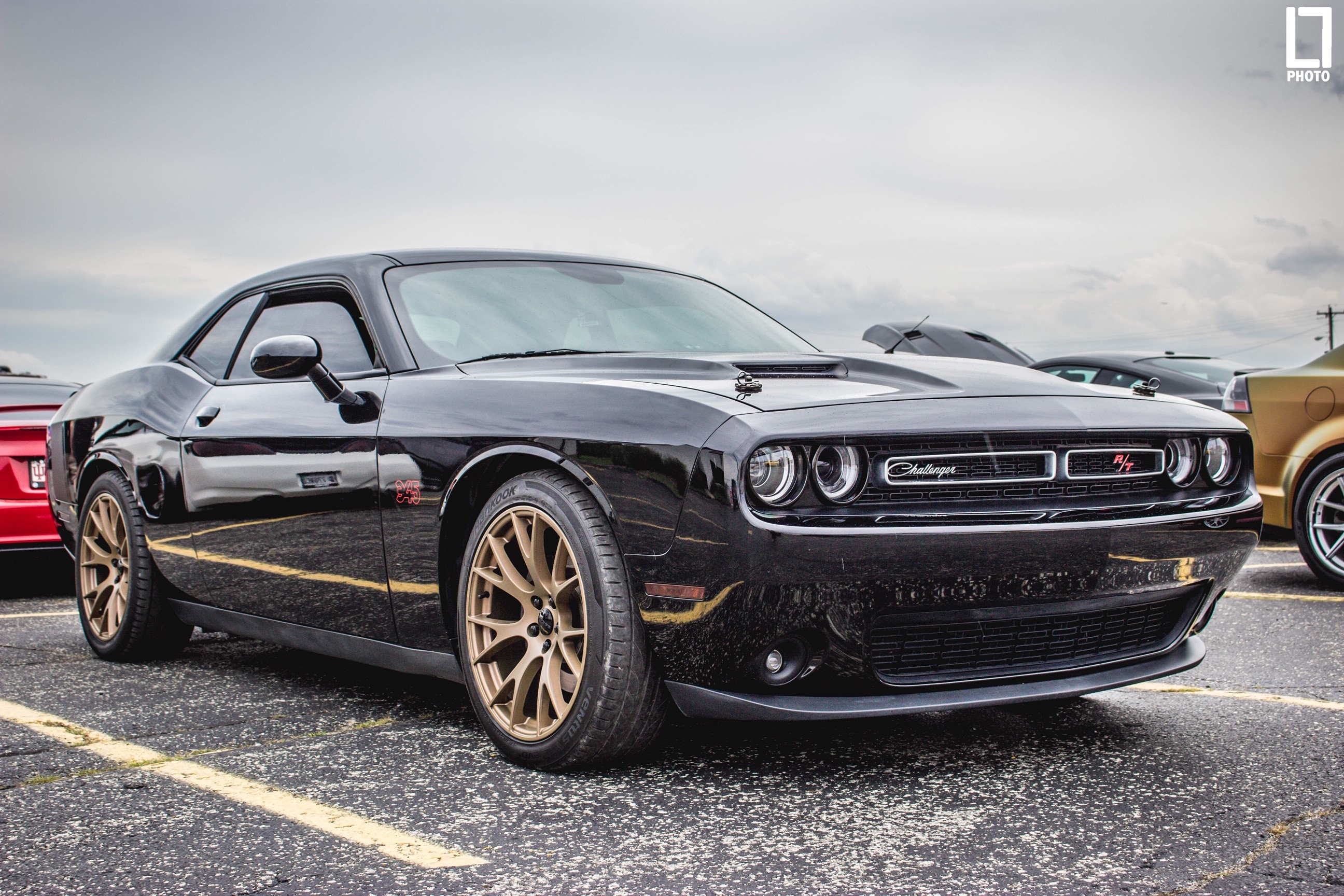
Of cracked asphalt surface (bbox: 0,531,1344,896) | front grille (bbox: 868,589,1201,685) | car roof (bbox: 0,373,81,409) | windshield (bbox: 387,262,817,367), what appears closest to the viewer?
cracked asphalt surface (bbox: 0,531,1344,896)

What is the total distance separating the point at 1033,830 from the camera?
254 cm

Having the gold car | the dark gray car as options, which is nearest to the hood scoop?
the gold car

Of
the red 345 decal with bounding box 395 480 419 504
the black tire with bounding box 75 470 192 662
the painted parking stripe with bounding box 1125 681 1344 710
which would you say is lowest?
the painted parking stripe with bounding box 1125 681 1344 710

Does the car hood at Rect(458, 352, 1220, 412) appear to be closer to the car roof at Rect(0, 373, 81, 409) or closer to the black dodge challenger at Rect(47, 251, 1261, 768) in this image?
the black dodge challenger at Rect(47, 251, 1261, 768)

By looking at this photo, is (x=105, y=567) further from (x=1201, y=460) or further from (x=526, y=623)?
(x=1201, y=460)

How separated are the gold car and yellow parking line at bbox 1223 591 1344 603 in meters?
0.24

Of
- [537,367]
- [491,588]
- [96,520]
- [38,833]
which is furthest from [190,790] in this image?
[96,520]

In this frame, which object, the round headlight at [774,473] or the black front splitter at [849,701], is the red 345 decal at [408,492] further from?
the round headlight at [774,473]

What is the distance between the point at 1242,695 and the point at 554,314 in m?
2.32

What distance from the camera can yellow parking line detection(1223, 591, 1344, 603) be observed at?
5.81 meters

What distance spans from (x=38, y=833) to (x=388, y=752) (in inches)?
32.8

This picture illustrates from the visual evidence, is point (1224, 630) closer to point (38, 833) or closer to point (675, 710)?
point (675, 710)

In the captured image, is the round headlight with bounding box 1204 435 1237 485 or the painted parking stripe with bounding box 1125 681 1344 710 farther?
the painted parking stripe with bounding box 1125 681 1344 710

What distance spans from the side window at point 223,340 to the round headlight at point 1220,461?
308 cm
